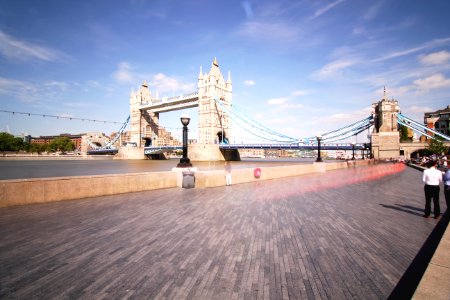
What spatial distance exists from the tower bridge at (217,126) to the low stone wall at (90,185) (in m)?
43.2

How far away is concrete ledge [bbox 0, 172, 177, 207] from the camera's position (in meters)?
7.36

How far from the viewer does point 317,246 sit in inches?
181

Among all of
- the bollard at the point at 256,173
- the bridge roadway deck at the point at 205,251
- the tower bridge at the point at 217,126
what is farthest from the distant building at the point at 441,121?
the bridge roadway deck at the point at 205,251

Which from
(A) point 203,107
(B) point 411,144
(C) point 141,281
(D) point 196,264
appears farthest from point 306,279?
(A) point 203,107

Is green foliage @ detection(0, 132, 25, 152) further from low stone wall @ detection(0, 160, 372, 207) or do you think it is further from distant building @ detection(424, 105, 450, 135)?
distant building @ detection(424, 105, 450, 135)

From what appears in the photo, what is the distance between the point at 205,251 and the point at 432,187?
6237 millimetres

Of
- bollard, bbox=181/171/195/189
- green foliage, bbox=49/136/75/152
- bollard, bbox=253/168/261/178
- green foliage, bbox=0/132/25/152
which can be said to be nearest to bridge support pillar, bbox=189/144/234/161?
bollard, bbox=253/168/261/178

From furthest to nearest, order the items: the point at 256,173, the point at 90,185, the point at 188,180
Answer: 1. the point at 256,173
2. the point at 188,180
3. the point at 90,185

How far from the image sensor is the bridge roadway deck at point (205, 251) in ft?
10.3

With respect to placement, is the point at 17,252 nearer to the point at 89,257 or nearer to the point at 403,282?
the point at 89,257

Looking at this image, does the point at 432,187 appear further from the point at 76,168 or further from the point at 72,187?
the point at 76,168

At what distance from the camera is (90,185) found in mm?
9195

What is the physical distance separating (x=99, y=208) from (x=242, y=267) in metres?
5.24

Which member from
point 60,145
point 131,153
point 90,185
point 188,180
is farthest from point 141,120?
point 90,185
